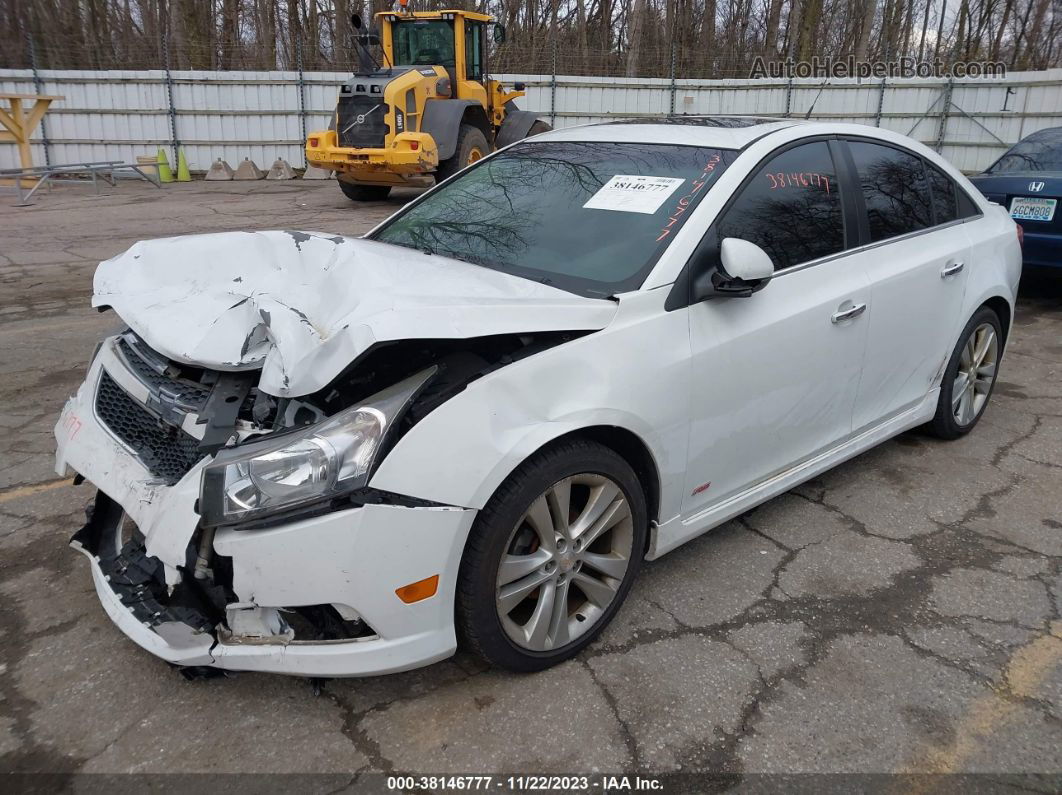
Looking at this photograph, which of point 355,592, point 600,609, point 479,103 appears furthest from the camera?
point 479,103

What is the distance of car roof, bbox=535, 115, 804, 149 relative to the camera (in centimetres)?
331

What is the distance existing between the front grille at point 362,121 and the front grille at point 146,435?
11.1 metres

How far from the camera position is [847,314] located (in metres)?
3.30

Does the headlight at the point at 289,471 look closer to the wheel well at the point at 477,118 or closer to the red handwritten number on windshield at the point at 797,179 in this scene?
the red handwritten number on windshield at the point at 797,179

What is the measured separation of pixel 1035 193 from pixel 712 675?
6.09 meters

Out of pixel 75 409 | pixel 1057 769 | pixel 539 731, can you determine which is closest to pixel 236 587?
pixel 539 731

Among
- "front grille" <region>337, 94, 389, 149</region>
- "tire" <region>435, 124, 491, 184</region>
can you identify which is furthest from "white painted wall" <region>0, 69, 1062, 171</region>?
"front grille" <region>337, 94, 389, 149</region>

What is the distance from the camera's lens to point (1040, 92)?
17.3 metres

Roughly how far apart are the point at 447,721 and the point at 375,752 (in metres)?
0.22

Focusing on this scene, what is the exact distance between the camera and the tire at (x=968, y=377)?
13.8 ft

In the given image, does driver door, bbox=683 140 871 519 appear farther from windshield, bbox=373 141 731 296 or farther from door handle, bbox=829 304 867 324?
windshield, bbox=373 141 731 296

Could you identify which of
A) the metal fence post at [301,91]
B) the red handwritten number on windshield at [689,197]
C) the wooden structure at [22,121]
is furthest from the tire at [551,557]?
the metal fence post at [301,91]

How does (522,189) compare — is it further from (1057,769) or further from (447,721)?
(1057,769)

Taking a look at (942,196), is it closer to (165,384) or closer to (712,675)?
(712,675)
